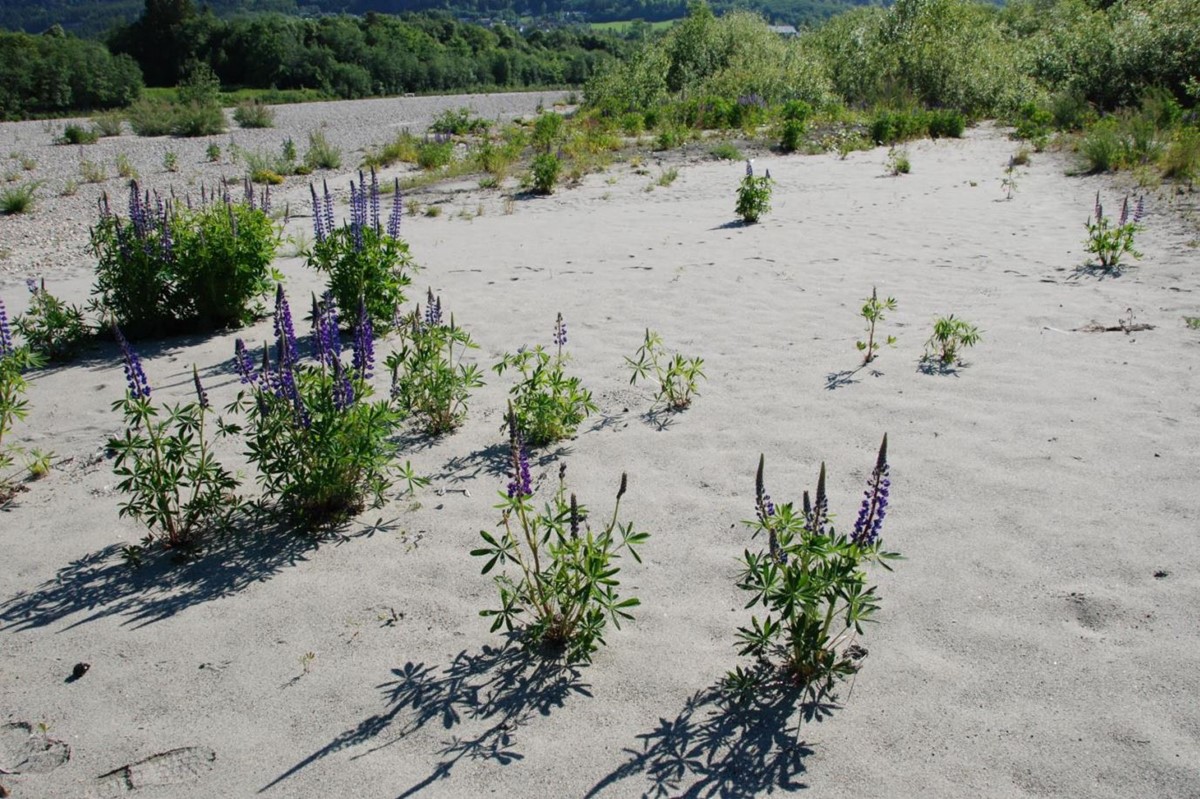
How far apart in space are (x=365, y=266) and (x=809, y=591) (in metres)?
4.66

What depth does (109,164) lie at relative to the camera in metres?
18.9

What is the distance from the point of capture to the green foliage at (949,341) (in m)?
5.40

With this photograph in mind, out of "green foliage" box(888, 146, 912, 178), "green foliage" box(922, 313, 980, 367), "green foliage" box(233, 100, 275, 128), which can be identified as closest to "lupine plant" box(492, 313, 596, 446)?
"green foliage" box(922, 313, 980, 367)

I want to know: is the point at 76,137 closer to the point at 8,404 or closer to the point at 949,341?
the point at 8,404

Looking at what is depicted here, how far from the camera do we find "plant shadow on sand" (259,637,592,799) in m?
2.65

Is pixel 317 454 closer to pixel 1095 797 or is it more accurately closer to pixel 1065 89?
pixel 1095 797

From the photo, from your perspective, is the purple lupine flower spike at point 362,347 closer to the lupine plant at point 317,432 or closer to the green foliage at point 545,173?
the lupine plant at point 317,432

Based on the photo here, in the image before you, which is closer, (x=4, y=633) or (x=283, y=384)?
(x=4, y=633)

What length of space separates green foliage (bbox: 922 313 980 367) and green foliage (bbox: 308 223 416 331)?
3.85 meters

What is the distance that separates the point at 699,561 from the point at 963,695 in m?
1.17

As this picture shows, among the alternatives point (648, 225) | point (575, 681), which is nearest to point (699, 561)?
point (575, 681)

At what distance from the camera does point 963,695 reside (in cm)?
278

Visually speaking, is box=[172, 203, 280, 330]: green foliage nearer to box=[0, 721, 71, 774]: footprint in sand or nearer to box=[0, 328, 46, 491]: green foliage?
box=[0, 328, 46, 491]: green foliage

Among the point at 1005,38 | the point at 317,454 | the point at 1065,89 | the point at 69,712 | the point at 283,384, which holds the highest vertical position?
the point at 1005,38
